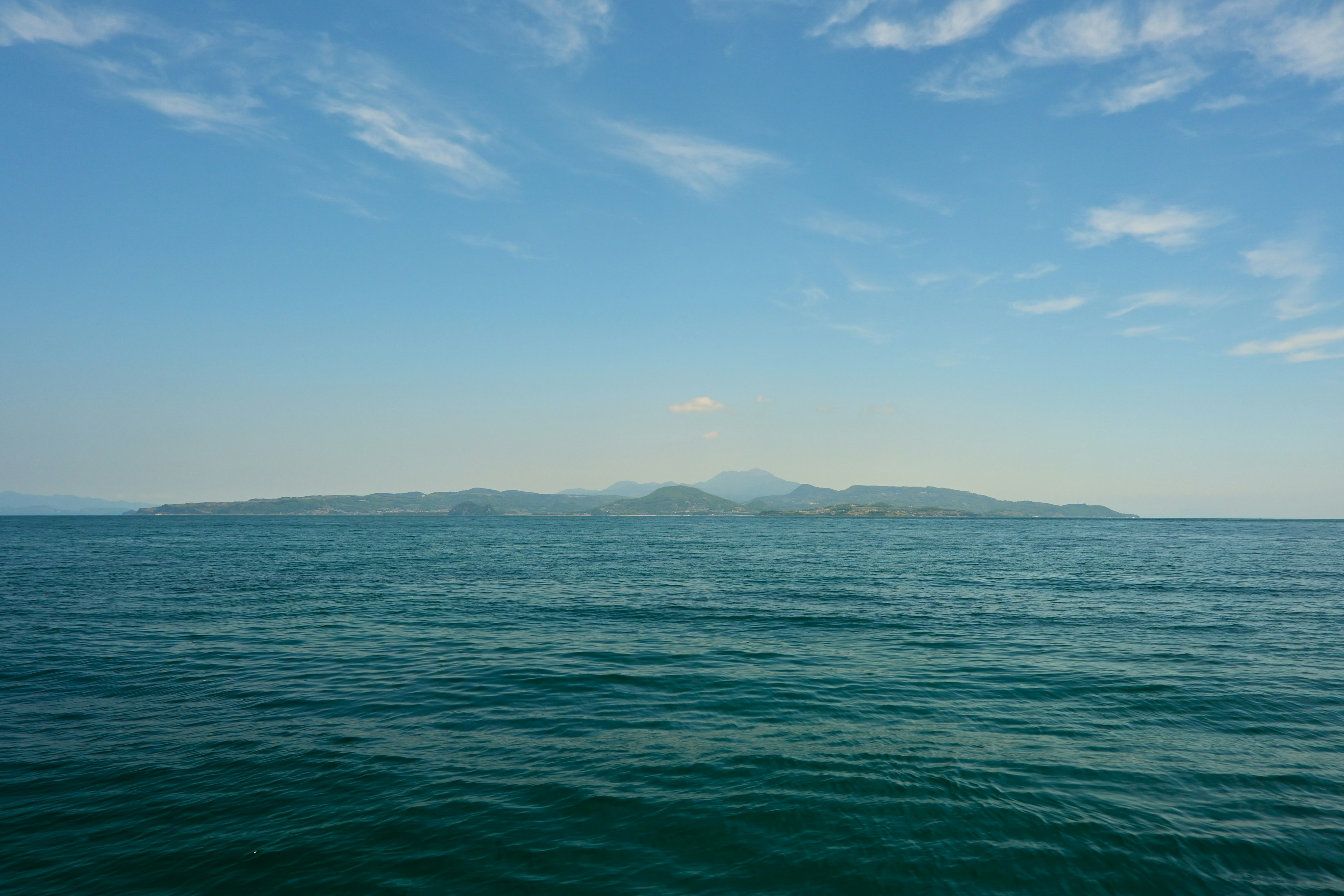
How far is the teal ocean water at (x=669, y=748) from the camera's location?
1267 cm

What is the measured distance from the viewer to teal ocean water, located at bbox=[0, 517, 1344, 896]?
12672 millimetres

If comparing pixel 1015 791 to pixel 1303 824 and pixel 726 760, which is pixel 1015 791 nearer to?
pixel 1303 824

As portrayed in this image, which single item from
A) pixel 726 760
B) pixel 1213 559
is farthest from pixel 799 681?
pixel 1213 559

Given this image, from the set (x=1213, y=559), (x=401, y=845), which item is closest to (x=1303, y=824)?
(x=401, y=845)

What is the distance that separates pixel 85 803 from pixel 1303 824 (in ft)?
94.2

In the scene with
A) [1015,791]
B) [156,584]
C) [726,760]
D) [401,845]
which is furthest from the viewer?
[156,584]

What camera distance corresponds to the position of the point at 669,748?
61.0 feet

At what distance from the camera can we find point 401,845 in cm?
1323

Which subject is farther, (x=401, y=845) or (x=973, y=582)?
(x=973, y=582)

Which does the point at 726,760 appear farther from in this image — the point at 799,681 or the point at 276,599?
the point at 276,599

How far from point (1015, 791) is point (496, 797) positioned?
13.0m

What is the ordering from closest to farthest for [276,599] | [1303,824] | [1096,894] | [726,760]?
[1096,894], [1303,824], [726,760], [276,599]

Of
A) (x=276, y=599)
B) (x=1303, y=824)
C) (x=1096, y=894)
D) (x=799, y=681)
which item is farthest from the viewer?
(x=276, y=599)

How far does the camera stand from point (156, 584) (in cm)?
5419
